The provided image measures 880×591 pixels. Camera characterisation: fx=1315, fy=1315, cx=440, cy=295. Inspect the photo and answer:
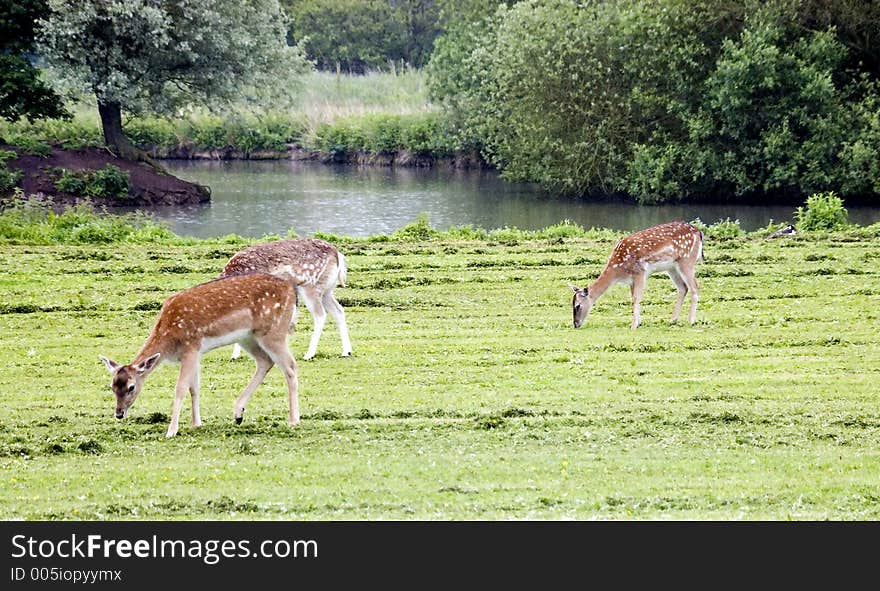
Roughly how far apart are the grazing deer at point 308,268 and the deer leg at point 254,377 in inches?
90.2

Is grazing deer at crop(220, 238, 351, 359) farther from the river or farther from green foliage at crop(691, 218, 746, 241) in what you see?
the river

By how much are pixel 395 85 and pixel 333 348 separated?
46.0 metres

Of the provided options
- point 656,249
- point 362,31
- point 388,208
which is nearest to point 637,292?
point 656,249

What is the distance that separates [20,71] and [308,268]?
2389 centimetres

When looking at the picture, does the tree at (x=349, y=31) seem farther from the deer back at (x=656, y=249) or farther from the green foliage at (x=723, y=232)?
the deer back at (x=656, y=249)

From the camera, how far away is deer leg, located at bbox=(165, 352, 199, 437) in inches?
402

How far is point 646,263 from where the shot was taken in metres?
15.4

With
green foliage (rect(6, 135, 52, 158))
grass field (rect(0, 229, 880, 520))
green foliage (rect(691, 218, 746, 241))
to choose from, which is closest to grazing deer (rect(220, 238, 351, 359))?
grass field (rect(0, 229, 880, 520))

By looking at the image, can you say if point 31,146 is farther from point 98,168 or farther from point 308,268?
point 308,268

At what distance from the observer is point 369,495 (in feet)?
28.3

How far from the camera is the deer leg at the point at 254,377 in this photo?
10.6 meters

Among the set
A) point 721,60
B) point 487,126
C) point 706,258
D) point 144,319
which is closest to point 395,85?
point 487,126

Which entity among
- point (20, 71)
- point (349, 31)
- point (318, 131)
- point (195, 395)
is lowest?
point (318, 131)
